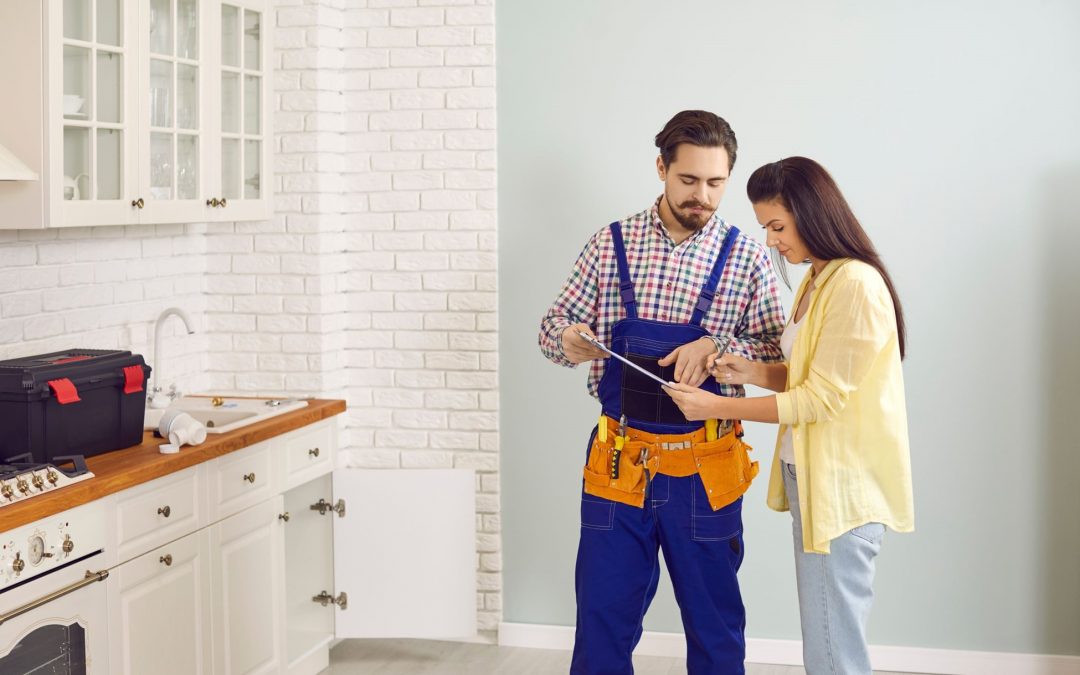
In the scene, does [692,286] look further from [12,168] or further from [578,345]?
[12,168]

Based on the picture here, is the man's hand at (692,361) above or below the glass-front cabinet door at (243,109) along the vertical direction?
below

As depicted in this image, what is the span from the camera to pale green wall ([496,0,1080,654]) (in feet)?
12.6

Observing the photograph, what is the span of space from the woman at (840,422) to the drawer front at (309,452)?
5.70 ft

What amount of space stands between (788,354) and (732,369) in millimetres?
167

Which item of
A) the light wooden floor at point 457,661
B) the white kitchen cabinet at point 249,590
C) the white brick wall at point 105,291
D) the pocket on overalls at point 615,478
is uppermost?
the white brick wall at point 105,291

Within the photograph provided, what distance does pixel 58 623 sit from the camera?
2.62 m

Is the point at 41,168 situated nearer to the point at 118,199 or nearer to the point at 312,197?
the point at 118,199

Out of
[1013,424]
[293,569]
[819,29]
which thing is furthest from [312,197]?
[1013,424]

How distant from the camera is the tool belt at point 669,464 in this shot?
3.02 meters

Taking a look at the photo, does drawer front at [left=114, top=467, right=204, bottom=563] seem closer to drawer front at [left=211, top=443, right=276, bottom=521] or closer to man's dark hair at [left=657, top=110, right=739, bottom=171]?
drawer front at [left=211, top=443, right=276, bottom=521]

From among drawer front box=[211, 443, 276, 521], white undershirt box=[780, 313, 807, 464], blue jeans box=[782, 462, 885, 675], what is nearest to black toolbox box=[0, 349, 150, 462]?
drawer front box=[211, 443, 276, 521]

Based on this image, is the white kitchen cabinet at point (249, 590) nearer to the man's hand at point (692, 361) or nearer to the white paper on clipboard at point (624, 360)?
the white paper on clipboard at point (624, 360)

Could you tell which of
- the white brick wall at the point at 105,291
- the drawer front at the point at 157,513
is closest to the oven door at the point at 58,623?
the drawer front at the point at 157,513

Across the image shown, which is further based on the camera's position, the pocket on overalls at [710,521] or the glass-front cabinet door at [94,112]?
the pocket on overalls at [710,521]
